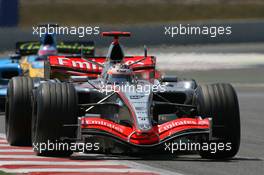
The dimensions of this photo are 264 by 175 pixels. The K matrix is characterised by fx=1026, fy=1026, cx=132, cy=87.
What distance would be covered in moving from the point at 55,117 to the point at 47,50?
11.3 m

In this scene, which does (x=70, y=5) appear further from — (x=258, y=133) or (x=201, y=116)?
(x=201, y=116)

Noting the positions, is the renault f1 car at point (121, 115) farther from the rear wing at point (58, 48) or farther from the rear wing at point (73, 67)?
the rear wing at point (58, 48)

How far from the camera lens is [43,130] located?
12508 millimetres

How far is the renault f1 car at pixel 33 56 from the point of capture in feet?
70.9

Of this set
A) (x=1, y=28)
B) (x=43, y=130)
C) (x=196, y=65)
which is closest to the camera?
(x=43, y=130)

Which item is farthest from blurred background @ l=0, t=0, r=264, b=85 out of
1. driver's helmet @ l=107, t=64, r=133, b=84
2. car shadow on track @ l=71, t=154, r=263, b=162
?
car shadow on track @ l=71, t=154, r=263, b=162

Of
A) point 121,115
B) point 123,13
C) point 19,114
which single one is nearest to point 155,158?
point 121,115

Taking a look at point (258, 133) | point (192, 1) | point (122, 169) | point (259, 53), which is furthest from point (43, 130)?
point (192, 1)

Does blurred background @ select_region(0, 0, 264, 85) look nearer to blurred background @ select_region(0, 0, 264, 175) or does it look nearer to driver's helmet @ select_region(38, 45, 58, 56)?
blurred background @ select_region(0, 0, 264, 175)

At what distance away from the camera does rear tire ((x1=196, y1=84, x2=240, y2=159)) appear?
12.8 m

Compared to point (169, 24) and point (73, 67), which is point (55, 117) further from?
point (169, 24)

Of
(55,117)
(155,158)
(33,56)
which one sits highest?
(33,56)

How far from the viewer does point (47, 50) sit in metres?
23.7

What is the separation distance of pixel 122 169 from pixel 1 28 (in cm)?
2963
